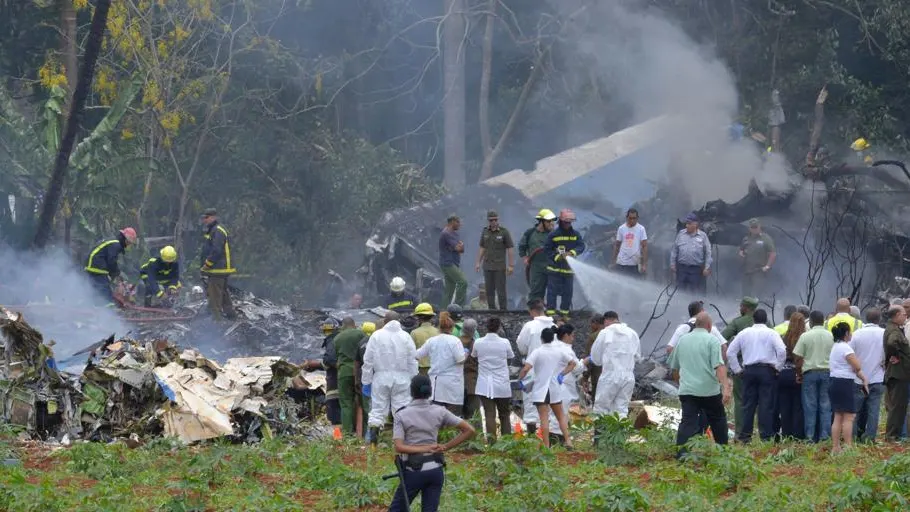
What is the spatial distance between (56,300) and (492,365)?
9.82 metres

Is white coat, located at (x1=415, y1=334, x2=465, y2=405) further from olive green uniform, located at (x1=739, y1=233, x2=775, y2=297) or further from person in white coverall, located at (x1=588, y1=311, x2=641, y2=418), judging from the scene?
olive green uniform, located at (x1=739, y1=233, x2=775, y2=297)

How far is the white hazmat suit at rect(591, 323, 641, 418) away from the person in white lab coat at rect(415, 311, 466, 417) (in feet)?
4.65

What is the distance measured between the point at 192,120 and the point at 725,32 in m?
12.1

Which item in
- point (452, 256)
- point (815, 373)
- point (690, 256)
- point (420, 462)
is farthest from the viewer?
point (452, 256)

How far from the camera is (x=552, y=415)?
1461 centimetres

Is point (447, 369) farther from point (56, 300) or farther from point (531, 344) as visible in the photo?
point (56, 300)

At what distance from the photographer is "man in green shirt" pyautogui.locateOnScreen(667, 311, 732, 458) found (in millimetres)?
12961

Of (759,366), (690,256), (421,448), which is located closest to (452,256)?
(690,256)

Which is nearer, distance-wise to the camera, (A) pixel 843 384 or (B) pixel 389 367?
(A) pixel 843 384

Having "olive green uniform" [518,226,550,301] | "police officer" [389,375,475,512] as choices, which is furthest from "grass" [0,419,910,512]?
"olive green uniform" [518,226,550,301]

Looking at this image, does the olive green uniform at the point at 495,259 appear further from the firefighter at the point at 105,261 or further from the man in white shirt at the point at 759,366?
the man in white shirt at the point at 759,366

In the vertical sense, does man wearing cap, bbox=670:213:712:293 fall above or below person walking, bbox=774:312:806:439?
above

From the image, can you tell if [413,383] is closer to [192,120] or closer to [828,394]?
[828,394]

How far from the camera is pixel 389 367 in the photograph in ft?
47.7
